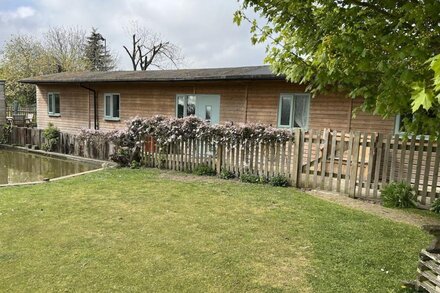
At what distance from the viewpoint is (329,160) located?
8.07 meters

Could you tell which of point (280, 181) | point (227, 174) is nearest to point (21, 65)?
point (227, 174)

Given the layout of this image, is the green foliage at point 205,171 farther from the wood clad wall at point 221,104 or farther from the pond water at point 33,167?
the pond water at point 33,167

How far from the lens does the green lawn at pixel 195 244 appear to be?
3473mm

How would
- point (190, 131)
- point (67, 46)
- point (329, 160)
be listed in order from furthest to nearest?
point (67, 46) < point (190, 131) < point (329, 160)

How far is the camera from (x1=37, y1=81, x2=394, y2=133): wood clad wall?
10.7 metres

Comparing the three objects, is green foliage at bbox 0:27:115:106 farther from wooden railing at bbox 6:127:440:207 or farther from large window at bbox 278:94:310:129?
wooden railing at bbox 6:127:440:207

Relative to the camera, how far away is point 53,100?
1897 cm

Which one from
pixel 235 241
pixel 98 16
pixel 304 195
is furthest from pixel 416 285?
pixel 98 16

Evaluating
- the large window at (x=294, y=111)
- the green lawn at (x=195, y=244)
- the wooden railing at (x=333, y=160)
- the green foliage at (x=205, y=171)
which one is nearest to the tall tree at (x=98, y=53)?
the large window at (x=294, y=111)

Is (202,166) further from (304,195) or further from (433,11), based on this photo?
(433,11)

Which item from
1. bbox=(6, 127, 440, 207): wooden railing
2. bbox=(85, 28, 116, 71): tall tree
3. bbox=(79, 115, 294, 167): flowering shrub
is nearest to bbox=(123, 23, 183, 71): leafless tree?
bbox=(85, 28, 116, 71): tall tree

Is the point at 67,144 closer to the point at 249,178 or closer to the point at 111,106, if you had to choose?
the point at 111,106

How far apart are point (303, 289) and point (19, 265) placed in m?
3.17

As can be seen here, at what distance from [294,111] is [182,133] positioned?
14.0 feet
